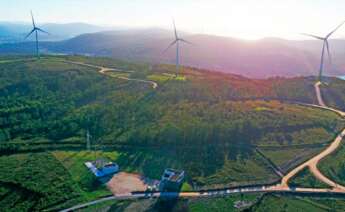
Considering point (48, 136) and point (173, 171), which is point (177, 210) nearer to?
point (173, 171)

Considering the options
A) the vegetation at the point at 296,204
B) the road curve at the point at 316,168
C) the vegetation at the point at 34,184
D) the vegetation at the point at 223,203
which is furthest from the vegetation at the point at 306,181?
the vegetation at the point at 34,184

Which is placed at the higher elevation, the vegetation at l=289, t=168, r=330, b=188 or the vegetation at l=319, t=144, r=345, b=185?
the vegetation at l=319, t=144, r=345, b=185

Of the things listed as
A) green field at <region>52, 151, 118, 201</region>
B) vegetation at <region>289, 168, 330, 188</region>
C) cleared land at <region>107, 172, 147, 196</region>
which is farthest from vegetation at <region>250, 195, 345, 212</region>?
green field at <region>52, 151, 118, 201</region>

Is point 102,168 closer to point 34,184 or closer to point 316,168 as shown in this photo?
point 34,184

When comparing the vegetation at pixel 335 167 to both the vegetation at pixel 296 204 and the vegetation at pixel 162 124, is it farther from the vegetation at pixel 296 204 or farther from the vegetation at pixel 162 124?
the vegetation at pixel 296 204

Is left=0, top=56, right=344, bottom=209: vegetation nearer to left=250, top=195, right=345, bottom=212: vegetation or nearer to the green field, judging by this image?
the green field
